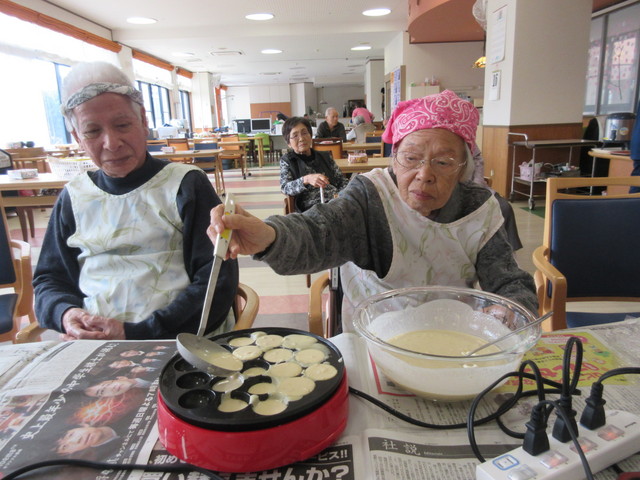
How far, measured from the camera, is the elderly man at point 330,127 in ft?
22.5

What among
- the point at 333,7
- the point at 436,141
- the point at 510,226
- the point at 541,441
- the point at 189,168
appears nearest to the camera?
the point at 541,441

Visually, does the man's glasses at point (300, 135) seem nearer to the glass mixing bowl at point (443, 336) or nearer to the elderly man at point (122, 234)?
the elderly man at point (122, 234)

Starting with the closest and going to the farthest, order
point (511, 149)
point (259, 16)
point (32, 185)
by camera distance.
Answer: point (32, 185), point (511, 149), point (259, 16)

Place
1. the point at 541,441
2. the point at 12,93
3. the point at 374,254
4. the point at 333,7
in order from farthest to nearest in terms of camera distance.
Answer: the point at 333,7
the point at 12,93
the point at 374,254
the point at 541,441

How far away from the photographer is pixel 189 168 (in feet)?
4.32

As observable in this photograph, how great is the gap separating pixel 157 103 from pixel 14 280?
11.9 m

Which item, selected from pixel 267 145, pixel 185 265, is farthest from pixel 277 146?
pixel 185 265

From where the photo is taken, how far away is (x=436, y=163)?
1061mm

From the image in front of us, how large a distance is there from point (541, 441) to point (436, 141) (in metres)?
0.71

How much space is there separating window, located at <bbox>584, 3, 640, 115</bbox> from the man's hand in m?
→ 8.07

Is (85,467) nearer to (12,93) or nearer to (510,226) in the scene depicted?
(510,226)

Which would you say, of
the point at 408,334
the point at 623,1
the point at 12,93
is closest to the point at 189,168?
the point at 408,334

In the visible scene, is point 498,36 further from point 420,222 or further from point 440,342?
point 440,342

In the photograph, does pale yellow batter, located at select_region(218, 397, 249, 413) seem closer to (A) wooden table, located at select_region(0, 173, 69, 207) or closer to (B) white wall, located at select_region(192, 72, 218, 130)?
(A) wooden table, located at select_region(0, 173, 69, 207)
